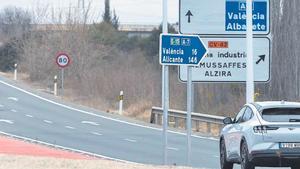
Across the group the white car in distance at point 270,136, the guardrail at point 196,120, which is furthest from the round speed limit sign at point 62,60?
the white car in distance at point 270,136

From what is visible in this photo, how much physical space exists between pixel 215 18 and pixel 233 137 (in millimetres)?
13134

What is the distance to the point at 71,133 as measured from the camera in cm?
3103

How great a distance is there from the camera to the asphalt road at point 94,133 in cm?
2413

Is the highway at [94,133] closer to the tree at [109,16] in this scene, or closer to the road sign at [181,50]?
the road sign at [181,50]

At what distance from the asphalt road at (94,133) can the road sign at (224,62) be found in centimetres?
234

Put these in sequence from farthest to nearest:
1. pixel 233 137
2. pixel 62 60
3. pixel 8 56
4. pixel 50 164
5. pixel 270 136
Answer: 1. pixel 8 56
2. pixel 62 60
3. pixel 233 137
4. pixel 50 164
5. pixel 270 136

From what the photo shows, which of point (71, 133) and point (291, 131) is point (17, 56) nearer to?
point (71, 133)

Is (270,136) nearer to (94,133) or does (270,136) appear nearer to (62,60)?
(94,133)

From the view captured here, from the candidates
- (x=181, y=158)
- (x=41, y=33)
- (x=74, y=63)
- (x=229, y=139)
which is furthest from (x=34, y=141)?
(x=41, y=33)

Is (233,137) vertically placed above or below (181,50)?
below

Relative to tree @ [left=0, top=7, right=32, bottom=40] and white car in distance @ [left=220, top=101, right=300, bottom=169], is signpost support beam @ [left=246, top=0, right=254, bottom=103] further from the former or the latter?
tree @ [left=0, top=7, right=32, bottom=40]

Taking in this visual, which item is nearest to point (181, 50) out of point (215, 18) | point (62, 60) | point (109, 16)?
point (215, 18)

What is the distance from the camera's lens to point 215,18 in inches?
1182

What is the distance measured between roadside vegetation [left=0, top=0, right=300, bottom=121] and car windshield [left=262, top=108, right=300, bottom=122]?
21410 millimetres
